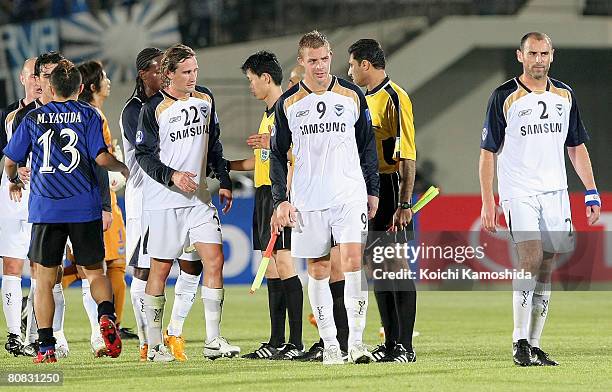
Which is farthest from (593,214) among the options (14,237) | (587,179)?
(14,237)

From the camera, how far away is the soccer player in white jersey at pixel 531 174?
27.3 feet

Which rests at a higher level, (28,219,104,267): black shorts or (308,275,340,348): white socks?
(28,219,104,267): black shorts

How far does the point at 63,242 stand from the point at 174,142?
3.25 ft

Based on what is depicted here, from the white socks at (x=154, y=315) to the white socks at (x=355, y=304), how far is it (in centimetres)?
132

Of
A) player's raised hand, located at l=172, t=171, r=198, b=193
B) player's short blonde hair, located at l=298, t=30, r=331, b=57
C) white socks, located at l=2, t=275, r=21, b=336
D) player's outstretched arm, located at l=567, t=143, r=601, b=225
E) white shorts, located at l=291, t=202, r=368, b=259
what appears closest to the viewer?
player's short blonde hair, located at l=298, t=30, r=331, b=57

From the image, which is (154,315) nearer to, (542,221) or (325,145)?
(325,145)

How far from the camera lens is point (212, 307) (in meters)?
8.94

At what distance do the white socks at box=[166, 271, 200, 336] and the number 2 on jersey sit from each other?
115 centimetres

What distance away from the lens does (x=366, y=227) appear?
8.38m

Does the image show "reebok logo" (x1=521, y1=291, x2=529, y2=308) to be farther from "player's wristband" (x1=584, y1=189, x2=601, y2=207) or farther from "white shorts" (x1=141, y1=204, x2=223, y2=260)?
"white shorts" (x1=141, y1=204, x2=223, y2=260)

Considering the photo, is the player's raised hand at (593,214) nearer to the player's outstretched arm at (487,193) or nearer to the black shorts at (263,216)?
the player's outstretched arm at (487,193)

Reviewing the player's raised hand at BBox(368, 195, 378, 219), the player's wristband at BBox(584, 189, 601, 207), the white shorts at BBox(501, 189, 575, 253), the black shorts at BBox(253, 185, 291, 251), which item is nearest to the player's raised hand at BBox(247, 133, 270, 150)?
the black shorts at BBox(253, 185, 291, 251)

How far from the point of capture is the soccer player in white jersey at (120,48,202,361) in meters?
9.13

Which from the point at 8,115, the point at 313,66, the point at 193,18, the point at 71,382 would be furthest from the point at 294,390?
the point at 193,18
